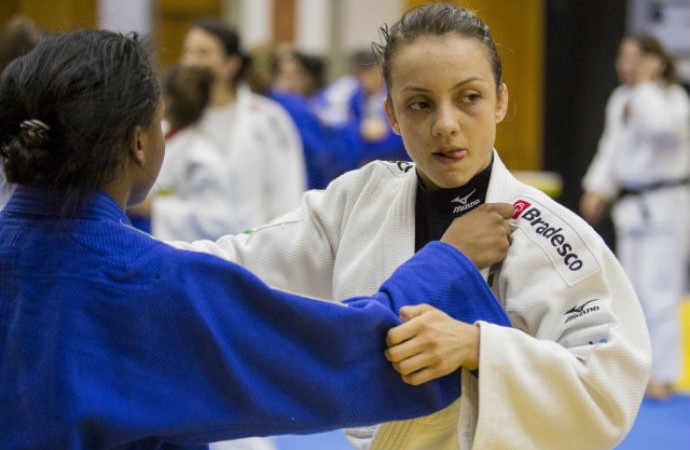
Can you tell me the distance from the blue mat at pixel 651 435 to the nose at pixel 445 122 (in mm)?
3490

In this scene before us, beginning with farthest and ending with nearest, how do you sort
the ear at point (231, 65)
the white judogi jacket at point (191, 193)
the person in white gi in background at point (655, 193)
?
the person in white gi in background at point (655, 193), the ear at point (231, 65), the white judogi jacket at point (191, 193)

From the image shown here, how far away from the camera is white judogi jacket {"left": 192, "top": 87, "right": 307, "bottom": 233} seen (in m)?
5.71

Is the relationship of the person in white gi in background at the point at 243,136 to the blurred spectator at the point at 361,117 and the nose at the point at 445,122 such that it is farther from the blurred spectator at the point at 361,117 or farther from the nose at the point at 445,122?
the nose at the point at 445,122

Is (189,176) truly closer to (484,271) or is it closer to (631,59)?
(631,59)

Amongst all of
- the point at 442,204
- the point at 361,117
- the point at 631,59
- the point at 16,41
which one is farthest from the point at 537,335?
the point at 361,117

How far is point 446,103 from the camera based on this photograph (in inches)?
81.8

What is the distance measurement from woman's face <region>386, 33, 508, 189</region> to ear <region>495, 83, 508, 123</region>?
6 cm

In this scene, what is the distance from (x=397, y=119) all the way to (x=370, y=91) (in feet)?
25.7

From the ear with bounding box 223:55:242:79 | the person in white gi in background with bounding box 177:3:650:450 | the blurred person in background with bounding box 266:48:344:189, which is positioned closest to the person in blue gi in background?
the person in white gi in background with bounding box 177:3:650:450

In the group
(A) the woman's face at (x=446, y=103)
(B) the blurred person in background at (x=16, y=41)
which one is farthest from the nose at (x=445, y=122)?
(B) the blurred person in background at (x=16, y=41)

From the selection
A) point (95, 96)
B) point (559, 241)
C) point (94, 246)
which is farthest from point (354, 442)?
point (95, 96)

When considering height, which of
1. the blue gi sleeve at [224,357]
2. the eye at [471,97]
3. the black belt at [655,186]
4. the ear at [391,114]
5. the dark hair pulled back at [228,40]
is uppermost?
the eye at [471,97]

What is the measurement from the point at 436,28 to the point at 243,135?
3.83 m

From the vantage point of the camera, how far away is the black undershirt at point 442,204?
2221 millimetres
